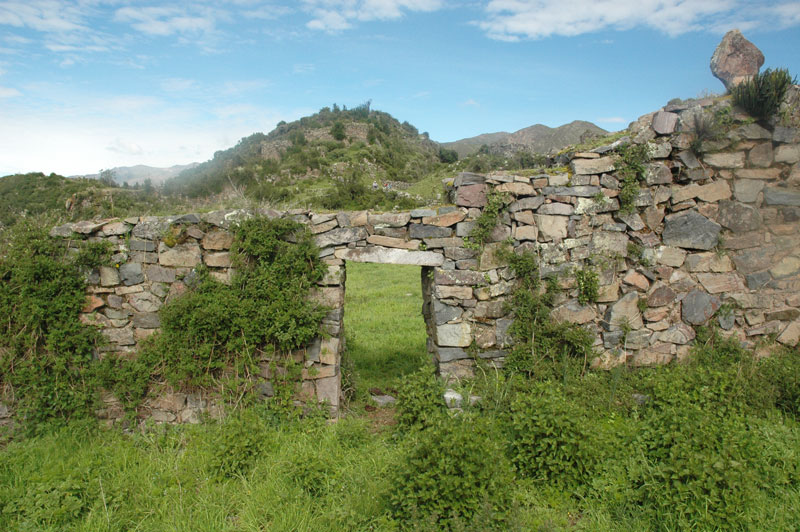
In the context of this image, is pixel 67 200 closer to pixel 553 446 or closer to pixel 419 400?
pixel 419 400

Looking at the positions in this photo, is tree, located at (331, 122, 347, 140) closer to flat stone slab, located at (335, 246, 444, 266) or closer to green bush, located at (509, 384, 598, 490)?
flat stone slab, located at (335, 246, 444, 266)

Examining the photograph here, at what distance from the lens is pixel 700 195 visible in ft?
19.0

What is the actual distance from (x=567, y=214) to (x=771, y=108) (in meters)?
2.76

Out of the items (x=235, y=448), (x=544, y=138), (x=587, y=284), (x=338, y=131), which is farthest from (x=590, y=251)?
(x=338, y=131)

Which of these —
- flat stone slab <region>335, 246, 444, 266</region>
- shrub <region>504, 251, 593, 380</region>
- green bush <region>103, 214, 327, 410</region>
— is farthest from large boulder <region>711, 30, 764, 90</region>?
green bush <region>103, 214, 327, 410</region>

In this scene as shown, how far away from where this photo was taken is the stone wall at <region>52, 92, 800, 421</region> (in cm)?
544

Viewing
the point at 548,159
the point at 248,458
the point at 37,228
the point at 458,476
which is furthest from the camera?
the point at 548,159

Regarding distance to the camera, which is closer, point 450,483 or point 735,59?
point 450,483

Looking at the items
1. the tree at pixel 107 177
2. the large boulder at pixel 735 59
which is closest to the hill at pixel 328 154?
the tree at pixel 107 177

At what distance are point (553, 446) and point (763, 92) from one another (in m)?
5.00

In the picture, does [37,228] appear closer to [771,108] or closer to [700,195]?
[700,195]

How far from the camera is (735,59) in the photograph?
6.15m

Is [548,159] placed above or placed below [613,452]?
above

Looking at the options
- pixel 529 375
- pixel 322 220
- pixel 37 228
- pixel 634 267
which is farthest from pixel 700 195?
pixel 37 228
